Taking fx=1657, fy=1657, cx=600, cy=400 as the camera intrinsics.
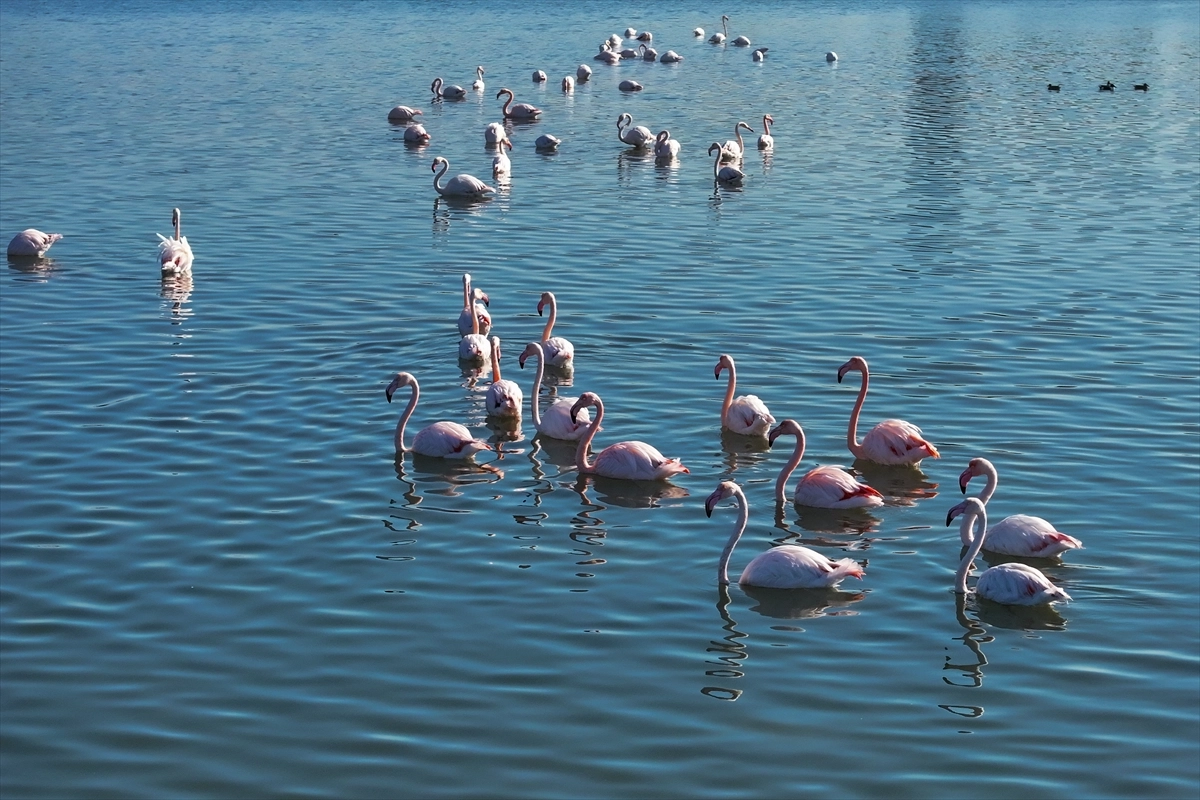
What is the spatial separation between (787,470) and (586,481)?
203cm

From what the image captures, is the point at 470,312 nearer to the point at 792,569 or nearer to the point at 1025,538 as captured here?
the point at 792,569

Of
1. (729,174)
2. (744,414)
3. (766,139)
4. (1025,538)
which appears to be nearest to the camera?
(1025,538)

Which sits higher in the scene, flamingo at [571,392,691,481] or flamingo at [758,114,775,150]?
flamingo at [758,114,775,150]

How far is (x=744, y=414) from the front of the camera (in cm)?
1700

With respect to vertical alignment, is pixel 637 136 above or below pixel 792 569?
above

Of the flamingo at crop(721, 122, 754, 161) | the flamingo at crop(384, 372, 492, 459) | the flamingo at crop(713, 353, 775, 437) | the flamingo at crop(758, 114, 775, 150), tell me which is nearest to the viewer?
the flamingo at crop(384, 372, 492, 459)

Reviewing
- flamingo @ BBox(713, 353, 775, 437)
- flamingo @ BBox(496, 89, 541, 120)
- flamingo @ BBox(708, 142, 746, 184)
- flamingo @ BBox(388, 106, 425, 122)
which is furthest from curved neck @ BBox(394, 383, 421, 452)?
flamingo @ BBox(496, 89, 541, 120)

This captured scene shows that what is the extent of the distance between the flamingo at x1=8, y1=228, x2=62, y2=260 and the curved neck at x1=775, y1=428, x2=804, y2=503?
1459 cm

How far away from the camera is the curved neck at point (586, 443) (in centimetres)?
1611

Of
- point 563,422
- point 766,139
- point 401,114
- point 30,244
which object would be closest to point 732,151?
point 766,139

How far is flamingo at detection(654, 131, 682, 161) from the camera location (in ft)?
117

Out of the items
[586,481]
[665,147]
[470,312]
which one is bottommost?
[586,481]

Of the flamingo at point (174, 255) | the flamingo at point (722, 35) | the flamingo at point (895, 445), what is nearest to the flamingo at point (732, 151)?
the flamingo at point (174, 255)

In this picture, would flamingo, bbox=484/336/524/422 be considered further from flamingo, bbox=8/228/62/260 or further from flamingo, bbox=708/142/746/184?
flamingo, bbox=708/142/746/184
